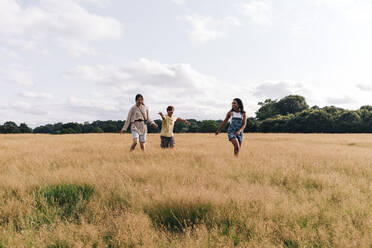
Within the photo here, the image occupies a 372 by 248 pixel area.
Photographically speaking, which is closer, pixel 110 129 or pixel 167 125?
pixel 167 125

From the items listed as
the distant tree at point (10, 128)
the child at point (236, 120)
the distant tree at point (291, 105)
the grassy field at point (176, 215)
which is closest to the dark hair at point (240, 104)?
the child at point (236, 120)

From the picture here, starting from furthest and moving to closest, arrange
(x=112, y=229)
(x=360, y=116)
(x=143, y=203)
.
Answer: (x=360, y=116) < (x=143, y=203) < (x=112, y=229)

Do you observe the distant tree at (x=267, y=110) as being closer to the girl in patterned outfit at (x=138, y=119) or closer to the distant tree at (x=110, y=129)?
the distant tree at (x=110, y=129)

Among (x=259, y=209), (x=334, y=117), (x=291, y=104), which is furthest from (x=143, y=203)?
(x=291, y=104)

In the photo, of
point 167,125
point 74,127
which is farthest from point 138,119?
point 74,127

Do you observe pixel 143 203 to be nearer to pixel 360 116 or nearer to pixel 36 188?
pixel 36 188

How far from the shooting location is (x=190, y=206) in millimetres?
3312

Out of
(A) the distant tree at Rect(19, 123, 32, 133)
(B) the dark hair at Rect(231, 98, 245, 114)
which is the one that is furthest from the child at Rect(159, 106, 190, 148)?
(A) the distant tree at Rect(19, 123, 32, 133)

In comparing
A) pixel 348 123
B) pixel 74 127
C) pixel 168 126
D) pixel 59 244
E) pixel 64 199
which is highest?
pixel 348 123

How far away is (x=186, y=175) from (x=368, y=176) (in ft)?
14.8

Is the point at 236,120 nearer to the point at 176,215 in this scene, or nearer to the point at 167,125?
the point at 167,125

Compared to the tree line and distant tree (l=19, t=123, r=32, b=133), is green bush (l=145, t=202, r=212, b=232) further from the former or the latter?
distant tree (l=19, t=123, r=32, b=133)

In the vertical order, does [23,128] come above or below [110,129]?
above

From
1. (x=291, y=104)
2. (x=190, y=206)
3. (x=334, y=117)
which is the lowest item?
(x=190, y=206)
